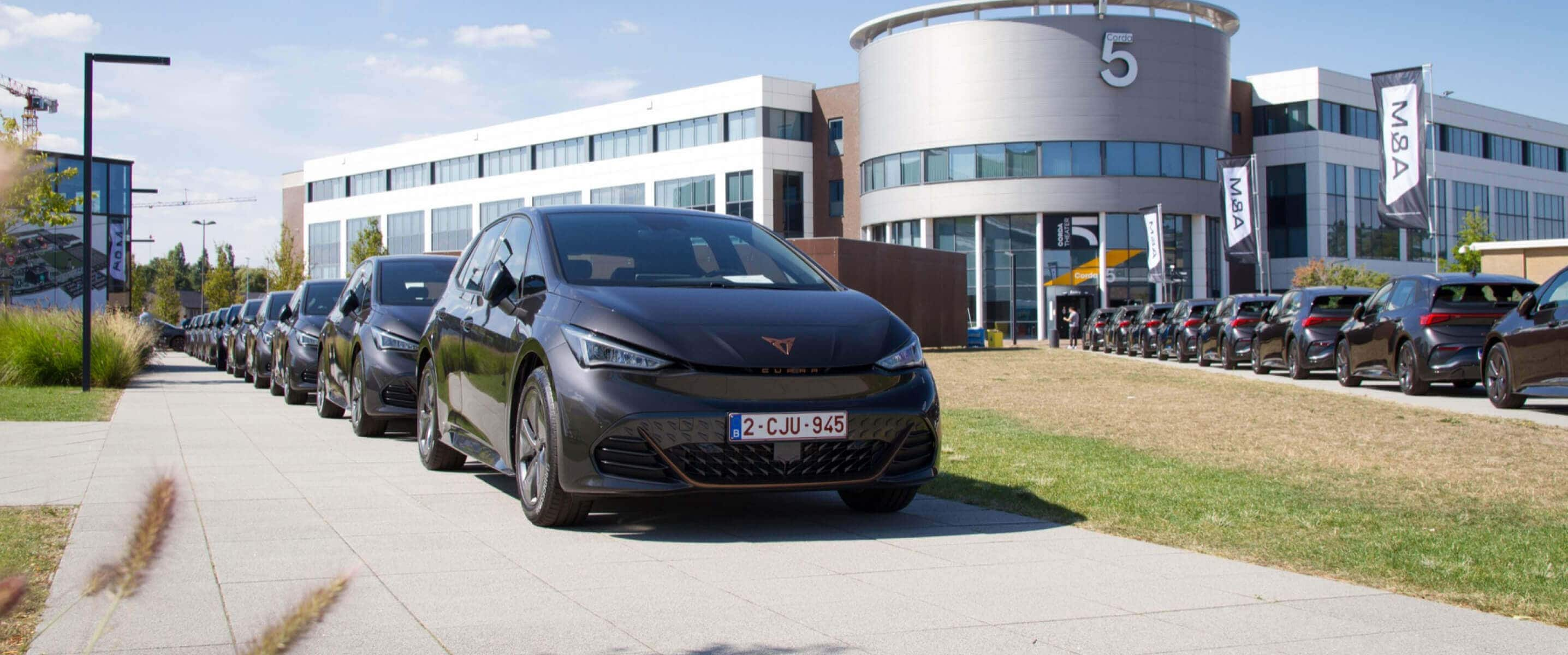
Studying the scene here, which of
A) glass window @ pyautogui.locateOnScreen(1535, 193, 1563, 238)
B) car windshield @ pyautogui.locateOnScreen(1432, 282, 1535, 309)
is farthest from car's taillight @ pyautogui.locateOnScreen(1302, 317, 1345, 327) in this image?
glass window @ pyautogui.locateOnScreen(1535, 193, 1563, 238)

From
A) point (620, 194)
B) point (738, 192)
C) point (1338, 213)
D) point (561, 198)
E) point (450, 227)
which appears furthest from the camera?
point (450, 227)

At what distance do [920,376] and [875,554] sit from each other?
38.4 inches

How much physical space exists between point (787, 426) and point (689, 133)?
2718 inches

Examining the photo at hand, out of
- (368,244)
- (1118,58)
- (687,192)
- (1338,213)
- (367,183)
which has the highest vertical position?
(1118,58)

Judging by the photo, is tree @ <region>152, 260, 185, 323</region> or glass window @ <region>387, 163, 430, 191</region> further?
tree @ <region>152, 260, 185, 323</region>

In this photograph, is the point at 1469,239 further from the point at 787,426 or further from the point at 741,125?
the point at 787,426

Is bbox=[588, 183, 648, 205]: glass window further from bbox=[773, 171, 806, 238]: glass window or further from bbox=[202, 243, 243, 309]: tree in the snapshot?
bbox=[202, 243, 243, 309]: tree

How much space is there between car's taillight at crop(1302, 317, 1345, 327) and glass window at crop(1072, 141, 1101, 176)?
4033cm

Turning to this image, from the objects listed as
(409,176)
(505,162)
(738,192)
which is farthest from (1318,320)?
(409,176)

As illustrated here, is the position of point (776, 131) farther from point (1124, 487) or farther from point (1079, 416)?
point (1124, 487)

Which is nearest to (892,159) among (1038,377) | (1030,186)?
(1030,186)

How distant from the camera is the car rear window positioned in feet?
70.8

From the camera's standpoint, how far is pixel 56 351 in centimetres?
1909

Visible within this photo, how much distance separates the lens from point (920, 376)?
6.12 m
